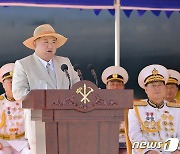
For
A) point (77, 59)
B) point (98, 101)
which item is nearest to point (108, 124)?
point (98, 101)

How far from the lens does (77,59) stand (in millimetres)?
6133

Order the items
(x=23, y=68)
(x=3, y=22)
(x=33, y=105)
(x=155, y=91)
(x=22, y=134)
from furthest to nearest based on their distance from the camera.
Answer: (x=3, y=22), (x=22, y=134), (x=155, y=91), (x=23, y=68), (x=33, y=105)

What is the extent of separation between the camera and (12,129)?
4.03 meters

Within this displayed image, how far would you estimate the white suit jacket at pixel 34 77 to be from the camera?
249 cm

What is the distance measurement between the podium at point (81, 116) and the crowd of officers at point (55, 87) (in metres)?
0.43

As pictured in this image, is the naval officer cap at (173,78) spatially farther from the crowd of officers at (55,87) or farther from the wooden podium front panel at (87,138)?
the wooden podium front panel at (87,138)

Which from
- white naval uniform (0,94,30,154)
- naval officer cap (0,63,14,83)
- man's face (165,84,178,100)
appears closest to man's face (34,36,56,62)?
white naval uniform (0,94,30,154)

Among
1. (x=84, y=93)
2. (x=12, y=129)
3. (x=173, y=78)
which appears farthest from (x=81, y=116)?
(x=173, y=78)

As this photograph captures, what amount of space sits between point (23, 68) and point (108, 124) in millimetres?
808

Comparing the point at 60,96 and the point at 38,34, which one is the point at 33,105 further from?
the point at 38,34

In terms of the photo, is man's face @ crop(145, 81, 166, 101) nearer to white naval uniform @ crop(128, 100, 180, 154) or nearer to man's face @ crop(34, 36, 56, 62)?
white naval uniform @ crop(128, 100, 180, 154)

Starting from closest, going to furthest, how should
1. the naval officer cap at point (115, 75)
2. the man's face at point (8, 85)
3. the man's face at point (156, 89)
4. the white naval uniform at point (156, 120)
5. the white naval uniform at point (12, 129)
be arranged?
1. the white naval uniform at point (156, 120)
2. the man's face at point (156, 89)
3. the white naval uniform at point (12, 129)
4. the man's face at point (8, 85)
5. the naval officer cap at point (115, 75)

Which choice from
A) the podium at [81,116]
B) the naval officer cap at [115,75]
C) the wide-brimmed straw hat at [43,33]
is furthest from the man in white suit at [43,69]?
the naval officer cap at [115,75]

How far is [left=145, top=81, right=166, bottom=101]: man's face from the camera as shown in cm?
365
